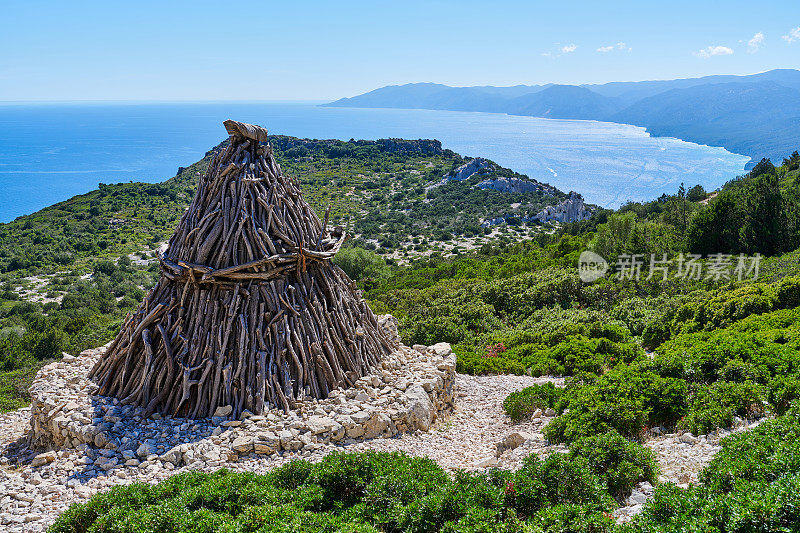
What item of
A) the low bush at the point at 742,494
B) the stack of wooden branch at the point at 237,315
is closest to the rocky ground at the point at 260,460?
the low bush at the point at 742,494

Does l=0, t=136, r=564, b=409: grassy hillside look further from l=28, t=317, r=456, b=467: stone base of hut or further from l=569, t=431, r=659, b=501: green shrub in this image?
l=569, t=431, r=659, b=501: green shrub

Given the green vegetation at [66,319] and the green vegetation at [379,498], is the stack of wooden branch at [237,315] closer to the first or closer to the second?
the green vegetation at [379,498]

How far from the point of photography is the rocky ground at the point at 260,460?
8.42 m

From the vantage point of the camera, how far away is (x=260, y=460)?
9922 millimetres

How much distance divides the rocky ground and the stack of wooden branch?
1539 mm

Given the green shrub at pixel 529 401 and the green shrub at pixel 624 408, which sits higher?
the green shrub at pixel 624 408

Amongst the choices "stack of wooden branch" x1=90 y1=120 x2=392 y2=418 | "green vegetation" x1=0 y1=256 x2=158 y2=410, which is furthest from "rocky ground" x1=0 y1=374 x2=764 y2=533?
"green vegetation" x1=0 y1=256 x2=158 y2=410

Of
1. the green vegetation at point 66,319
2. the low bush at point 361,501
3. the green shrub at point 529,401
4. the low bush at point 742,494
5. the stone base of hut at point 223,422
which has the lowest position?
the green vegetation at point 66,319

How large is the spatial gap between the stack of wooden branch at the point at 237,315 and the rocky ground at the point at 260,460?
1.54m

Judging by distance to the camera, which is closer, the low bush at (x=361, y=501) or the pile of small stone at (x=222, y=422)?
the low bush at (x=361, y=501)

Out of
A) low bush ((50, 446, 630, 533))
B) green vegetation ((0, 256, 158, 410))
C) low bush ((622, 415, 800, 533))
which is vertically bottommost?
green vegetation ((0, 256, 158, 410))

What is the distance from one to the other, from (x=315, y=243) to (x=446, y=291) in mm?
20890

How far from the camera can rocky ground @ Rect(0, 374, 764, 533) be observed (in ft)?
27.6

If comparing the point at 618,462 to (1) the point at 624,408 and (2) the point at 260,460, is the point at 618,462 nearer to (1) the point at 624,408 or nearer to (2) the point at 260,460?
(1) the point at 624,408
